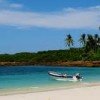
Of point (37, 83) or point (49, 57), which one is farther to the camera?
point (49, 57)

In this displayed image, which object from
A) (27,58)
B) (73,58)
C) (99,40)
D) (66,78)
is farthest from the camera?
(27,58)

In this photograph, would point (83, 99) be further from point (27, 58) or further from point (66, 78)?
point (27, 58)

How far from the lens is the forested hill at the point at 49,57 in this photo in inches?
4532

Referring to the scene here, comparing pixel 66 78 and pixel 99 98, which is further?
pixel 66 78

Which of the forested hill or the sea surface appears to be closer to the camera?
the sea surface

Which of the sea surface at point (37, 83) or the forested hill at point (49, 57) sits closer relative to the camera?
the sea surface at point (37, 83)

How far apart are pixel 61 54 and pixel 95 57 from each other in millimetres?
19954

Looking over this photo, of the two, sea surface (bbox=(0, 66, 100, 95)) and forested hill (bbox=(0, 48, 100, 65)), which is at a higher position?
forested hill (bbox=(0, 48, 100, 65))

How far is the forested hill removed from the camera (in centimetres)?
11512

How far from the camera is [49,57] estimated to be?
5172 inches

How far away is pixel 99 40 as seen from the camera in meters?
108

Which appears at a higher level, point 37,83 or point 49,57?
point 49,57

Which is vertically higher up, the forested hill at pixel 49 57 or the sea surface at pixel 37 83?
the forested hill at pixel 49 57

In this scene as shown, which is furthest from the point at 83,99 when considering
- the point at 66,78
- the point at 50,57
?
the point at 50,57
